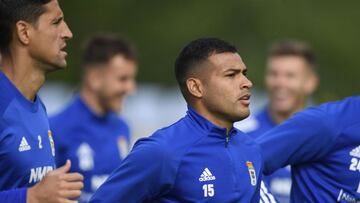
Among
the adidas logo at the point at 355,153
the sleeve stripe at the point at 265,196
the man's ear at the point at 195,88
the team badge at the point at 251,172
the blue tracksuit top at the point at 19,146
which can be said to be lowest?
the sleeve stripe at the point at 265,196

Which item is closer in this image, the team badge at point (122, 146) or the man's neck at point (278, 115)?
the team badge at point (122, 146)

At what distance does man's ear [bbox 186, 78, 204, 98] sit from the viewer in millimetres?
6348

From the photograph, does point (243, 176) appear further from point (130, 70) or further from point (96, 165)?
point (130, 70)

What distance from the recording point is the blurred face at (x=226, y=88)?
6.26 metres

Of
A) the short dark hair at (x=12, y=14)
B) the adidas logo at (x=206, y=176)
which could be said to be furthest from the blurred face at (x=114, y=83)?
the adidas logo at (x=206, y=176)

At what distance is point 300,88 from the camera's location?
→ 1075 centimetres

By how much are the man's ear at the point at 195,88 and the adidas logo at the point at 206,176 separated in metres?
0.47

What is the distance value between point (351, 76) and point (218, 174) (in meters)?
16.3

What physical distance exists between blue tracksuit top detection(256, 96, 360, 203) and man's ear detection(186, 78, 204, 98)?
64 centimetres

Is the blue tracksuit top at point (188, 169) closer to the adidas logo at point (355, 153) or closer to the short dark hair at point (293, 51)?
the adidas logo at point (355, 153)

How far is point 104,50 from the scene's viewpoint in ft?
34.5

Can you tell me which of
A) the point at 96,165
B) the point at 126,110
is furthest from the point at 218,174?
the point at 126,110

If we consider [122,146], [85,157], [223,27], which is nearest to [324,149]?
[85,157]

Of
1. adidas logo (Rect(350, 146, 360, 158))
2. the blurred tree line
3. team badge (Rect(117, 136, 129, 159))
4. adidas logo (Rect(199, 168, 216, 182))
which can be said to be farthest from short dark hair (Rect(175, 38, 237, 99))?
the blurred tree line
